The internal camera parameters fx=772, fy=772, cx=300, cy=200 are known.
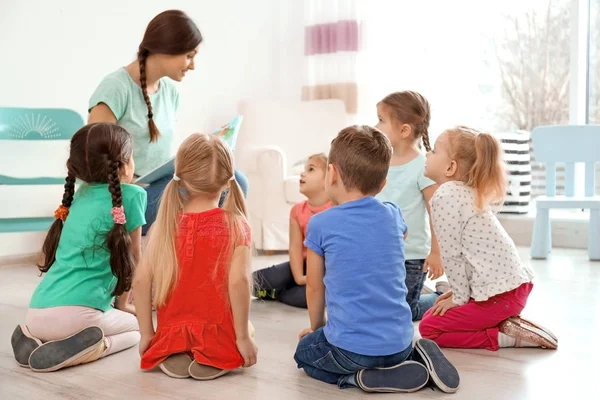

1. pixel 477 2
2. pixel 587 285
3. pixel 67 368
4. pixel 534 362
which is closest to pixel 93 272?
pixel 67 368

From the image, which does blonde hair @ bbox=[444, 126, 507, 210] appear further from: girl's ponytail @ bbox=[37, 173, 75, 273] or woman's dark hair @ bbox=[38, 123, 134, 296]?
girl's ponytail @ bbox=[37, 173, 75, 273]

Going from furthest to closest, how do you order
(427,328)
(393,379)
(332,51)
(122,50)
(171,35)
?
(332,51), (122,50), (171,35), (427,328), (393,379)

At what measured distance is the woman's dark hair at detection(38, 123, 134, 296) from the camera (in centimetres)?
220

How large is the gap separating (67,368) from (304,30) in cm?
373

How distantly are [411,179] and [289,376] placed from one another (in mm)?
932

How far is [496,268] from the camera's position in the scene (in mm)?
2324

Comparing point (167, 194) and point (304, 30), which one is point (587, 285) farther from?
point (304, 30)

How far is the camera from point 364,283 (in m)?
1.92

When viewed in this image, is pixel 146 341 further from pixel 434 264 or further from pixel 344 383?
pixel 434 264

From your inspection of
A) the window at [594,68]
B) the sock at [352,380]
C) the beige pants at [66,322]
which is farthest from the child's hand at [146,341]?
the window at [594,68]

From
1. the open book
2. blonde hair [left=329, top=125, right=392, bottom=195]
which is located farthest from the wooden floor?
the open book

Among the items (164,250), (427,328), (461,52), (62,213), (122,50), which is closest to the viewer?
(164,250)

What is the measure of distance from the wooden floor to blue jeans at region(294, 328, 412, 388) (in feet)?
0.09

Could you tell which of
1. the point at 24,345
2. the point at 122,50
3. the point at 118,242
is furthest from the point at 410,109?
the point at 122,50
